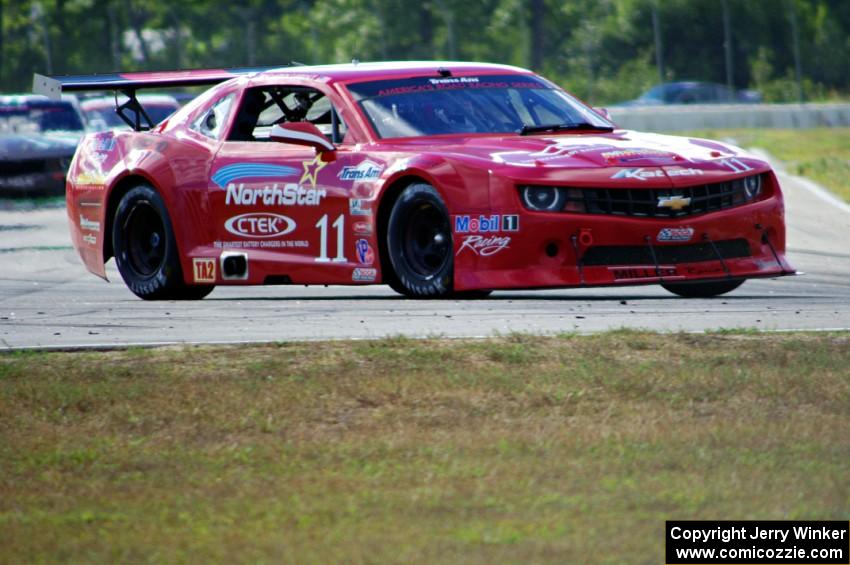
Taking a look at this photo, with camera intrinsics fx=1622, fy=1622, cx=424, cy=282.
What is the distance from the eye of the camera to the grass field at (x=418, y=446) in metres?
4.24

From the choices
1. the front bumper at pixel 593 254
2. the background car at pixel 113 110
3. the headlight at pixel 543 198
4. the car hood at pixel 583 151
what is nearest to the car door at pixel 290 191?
the car hood at pixel 583 151

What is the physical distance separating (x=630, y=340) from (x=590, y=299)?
2.10 meters

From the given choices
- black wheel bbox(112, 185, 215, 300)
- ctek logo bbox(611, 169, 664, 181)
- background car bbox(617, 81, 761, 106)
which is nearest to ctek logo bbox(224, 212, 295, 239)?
black wheel bbox(112, 185, 215, 300)

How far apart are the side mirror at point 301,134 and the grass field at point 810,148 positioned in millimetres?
9758

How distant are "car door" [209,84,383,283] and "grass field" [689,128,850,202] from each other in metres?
9.21

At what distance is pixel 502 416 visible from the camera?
570cm

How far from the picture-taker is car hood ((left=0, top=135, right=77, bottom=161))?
66.2ft

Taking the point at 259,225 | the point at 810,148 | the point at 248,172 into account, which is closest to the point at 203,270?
the point at 259,225

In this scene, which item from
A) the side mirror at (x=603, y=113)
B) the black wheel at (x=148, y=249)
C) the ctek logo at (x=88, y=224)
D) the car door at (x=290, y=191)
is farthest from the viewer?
the ctek logo at (x=88, y=224)

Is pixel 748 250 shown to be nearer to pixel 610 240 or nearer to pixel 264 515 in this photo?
pixel 610 240

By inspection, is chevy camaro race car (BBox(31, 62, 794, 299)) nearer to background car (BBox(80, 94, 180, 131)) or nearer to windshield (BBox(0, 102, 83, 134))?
windshield (BBox(0, 102, 83, 134))

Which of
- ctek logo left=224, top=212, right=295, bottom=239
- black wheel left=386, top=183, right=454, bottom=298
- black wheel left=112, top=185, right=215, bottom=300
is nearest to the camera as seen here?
black wheel left=386, top=183, right=454, bottom=298

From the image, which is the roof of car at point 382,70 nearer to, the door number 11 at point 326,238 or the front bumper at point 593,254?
the door number 11 at point 326,238

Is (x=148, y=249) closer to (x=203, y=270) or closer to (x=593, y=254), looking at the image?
(x=203, y=270)
